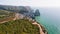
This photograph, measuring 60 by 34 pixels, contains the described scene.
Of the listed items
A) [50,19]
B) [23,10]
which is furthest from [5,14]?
[50,19]

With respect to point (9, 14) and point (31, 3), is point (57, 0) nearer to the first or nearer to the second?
point (31, 3)

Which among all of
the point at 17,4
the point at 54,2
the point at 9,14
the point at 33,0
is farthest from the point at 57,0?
the point at 9,14

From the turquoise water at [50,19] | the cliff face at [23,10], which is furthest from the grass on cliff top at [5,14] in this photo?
the turquoise water at [50,19]

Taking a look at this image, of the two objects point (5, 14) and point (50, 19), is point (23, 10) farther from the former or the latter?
point (50, 19)

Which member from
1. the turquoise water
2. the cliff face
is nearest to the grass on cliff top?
the cliff face

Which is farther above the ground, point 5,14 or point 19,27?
point 5,14

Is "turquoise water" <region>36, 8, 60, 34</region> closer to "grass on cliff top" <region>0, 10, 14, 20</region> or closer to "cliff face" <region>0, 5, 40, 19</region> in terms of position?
"cliff face" <region>0, 5, 40, 19</region>
